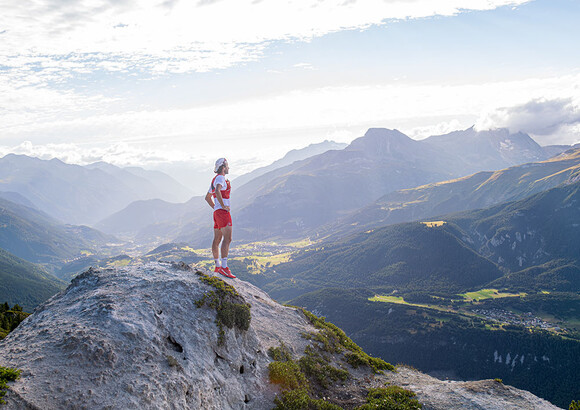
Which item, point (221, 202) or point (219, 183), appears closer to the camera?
point (219, 183)

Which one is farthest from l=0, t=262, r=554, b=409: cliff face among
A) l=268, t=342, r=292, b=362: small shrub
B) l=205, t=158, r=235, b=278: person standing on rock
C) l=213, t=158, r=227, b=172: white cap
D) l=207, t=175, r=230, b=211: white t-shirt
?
l=213, t=158, r=227, b=172: white cap

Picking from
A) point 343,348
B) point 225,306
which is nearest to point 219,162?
point 225,306

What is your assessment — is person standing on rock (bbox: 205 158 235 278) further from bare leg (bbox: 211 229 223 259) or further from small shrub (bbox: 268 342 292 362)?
small shrub (bbox: 268 342 292 362)

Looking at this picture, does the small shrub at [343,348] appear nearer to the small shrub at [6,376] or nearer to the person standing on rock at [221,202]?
the person standing on rock at [221,202]

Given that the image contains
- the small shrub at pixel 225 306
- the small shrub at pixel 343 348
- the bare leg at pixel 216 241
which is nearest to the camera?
the small shrub at pixel 225 306

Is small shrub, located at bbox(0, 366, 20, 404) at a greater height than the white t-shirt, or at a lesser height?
lesser

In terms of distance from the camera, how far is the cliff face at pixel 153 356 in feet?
37.8

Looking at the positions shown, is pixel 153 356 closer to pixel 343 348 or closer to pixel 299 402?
pixel 299 402

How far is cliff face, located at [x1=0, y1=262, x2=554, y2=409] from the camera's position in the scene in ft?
37.8

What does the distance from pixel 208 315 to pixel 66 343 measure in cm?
634

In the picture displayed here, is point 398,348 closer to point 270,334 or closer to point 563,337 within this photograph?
point 563,337

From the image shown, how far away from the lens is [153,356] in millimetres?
13719

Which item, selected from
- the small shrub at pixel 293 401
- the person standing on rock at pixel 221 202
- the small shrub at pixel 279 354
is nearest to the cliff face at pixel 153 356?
the small shrub at pixel 293 401

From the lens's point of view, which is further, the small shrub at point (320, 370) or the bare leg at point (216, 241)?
the bare leg at point (216, 241)
